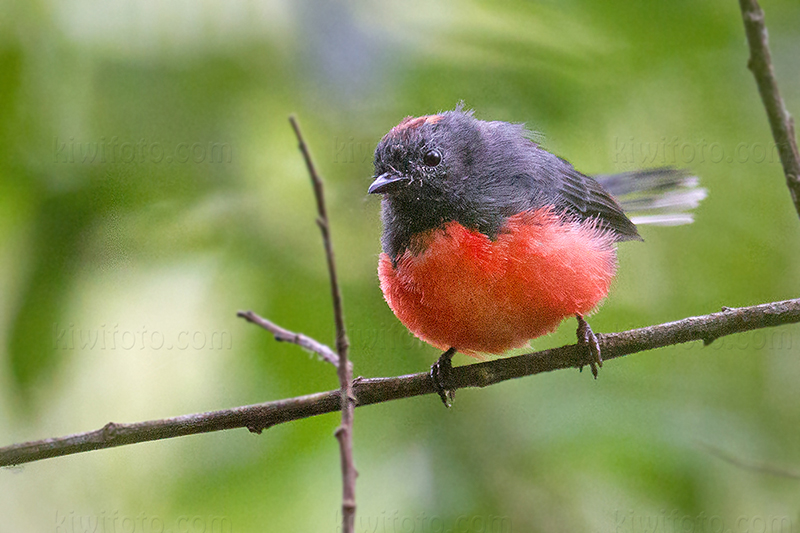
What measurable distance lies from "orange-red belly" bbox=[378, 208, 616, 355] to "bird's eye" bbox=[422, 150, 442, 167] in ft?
1.09

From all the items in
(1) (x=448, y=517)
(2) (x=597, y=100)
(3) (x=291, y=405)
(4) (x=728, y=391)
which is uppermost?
(2) (x=597, y=100)

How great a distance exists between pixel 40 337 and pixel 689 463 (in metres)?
2.87

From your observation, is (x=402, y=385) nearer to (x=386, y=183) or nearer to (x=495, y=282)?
(x=495, y=282)

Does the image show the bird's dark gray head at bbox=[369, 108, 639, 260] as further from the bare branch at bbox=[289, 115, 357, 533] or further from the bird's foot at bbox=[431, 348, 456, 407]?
the bare branch at bbox=[289, 115, 357, 533]

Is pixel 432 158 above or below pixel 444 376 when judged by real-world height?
above

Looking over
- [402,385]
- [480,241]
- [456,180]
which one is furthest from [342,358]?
[456,180]

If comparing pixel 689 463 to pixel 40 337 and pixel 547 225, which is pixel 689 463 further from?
pixel 40 337

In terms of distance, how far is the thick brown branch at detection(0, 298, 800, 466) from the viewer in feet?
7.76

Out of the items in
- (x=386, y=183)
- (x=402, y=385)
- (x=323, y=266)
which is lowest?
(x=402, y=385)

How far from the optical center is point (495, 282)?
10.8 feet

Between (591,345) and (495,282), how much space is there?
0.49 m

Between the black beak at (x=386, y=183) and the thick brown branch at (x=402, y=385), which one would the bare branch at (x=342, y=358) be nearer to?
the thick brown branch at (x=402, y=385)

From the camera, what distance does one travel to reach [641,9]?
3.67 m

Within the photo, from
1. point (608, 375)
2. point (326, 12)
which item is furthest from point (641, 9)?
point (608, 375)
